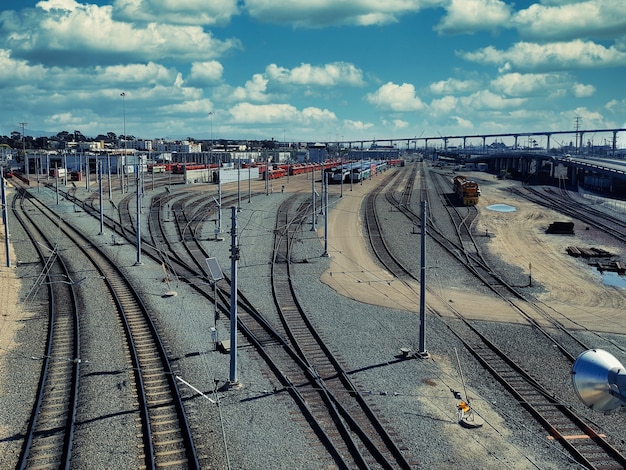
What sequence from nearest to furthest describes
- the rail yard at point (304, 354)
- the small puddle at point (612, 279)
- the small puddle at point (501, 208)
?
the rail yard at point (304, 354)
the small puddle at point (612, 279)
the small puddle at point (501, 208)

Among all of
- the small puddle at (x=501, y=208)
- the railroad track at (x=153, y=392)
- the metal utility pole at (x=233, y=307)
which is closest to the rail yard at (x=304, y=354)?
the railroad track at (x=153, y=392)

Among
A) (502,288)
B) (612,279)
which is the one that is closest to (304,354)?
(502,288)

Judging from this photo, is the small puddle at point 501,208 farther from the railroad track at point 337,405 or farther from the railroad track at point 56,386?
the railroad track at point 56,386

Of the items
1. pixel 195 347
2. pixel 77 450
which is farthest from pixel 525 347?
pixel 77 450

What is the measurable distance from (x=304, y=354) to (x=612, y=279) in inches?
932

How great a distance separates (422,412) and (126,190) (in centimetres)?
7737

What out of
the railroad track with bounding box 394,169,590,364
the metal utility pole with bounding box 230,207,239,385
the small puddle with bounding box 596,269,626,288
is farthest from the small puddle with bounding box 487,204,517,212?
the metal utility pole with bounding box 230,207,239,385

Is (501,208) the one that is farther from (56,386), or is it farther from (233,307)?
(56,386)

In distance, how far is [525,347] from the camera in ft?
75.4

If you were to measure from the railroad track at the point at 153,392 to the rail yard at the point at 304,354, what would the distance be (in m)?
0.06

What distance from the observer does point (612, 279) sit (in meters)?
36.2

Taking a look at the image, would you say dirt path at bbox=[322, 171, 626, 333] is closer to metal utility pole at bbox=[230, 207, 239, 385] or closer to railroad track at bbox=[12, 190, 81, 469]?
metal utility pole at bbox=[230, 207, 239, 385]

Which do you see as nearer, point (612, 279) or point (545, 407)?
point (545, 407)

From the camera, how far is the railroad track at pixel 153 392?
49.0 feet
